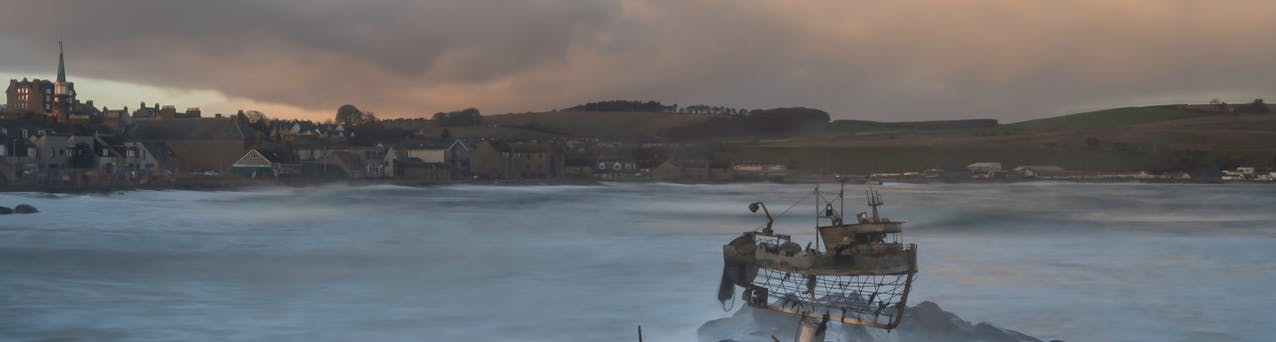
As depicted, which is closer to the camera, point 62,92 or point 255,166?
point 255,166

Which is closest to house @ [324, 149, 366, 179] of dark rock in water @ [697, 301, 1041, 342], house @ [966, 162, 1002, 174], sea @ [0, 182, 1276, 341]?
sea @ [0, 182, 1276, 341]

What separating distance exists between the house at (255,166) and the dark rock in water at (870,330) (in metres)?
98.2

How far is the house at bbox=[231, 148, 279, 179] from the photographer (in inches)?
4451

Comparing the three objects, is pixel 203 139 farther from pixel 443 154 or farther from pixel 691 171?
pixel 691 171

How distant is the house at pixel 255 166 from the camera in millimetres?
113062

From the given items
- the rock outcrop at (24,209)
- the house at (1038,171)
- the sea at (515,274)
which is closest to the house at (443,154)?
the sea at (515,274)

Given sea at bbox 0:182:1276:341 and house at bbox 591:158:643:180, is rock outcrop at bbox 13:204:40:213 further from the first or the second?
house at bbox 591:158:643:180

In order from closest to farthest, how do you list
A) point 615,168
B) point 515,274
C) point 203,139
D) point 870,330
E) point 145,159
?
point 870,330, point 515,274, point 145,159, point 203,139, point 615,168

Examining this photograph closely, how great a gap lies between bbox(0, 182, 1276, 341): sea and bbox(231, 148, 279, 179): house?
4801cm

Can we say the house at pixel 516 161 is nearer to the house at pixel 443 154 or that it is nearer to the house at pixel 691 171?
the house at pixel 443 154

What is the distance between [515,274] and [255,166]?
88.0 m

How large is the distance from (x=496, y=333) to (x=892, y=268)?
8793 millimetres

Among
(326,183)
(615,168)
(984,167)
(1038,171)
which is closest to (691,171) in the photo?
(615,168)

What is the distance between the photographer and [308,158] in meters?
132
